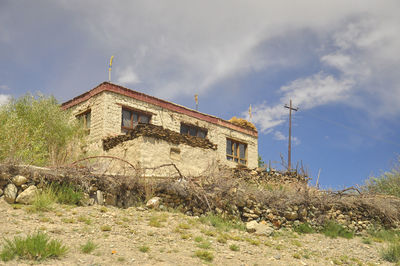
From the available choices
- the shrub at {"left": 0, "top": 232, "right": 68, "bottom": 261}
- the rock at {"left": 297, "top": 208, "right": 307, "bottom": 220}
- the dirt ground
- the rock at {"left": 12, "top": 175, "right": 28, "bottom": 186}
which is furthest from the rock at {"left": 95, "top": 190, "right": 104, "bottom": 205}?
the rock at {"left": 297, "top": 208, "right": 307, "bottom": 220}

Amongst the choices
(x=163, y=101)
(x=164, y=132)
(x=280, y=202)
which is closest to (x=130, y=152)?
(x=164, y=132)

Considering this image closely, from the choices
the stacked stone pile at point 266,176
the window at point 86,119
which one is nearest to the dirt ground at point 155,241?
the stacked stone pile at point 266,176

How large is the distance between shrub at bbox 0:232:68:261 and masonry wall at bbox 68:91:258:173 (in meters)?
7.46

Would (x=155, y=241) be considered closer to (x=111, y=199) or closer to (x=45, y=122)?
(x=111, y=199)

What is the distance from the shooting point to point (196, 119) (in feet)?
69.8

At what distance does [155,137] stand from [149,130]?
0.42 m

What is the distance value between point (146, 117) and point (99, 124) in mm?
2591

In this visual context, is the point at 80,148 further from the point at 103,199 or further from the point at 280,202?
the point at 280,202

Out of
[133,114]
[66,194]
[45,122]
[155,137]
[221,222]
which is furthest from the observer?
[133,114]

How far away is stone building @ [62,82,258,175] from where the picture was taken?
49.5 feet

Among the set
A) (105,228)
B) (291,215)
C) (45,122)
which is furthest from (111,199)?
(45,122)

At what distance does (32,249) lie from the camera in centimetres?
587

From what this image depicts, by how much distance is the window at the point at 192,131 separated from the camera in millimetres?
20681

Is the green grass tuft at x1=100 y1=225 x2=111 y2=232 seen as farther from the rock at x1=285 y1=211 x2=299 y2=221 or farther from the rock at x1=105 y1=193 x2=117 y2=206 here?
the rock at x1=285 y1=211 x2=299 y2=221
